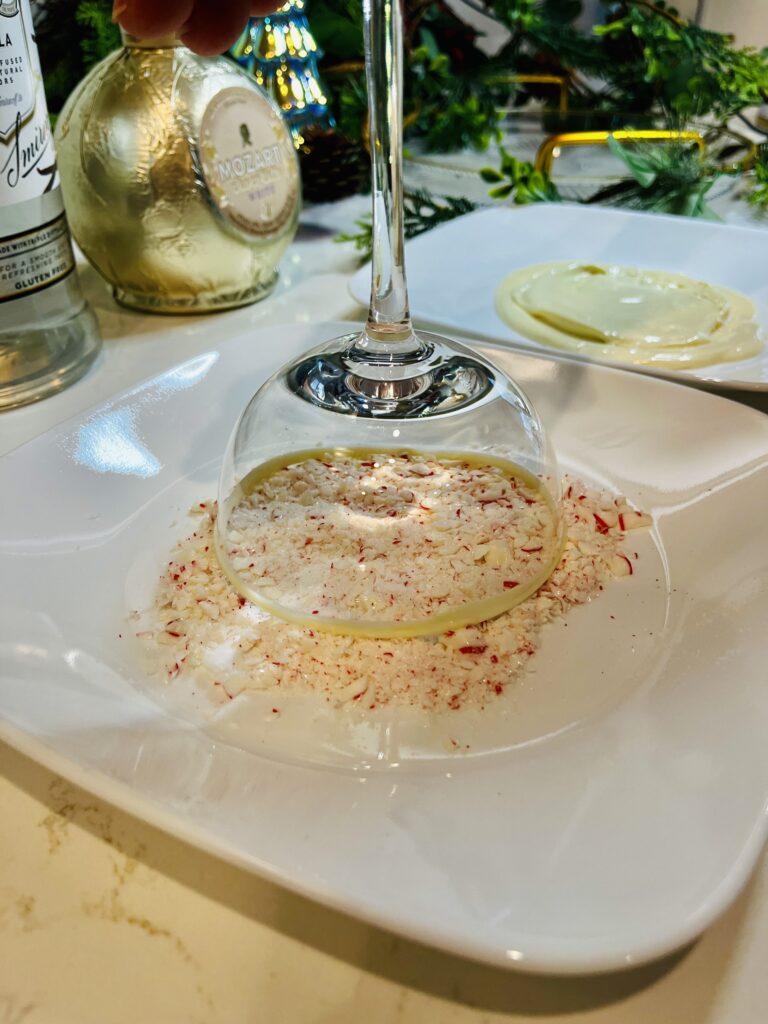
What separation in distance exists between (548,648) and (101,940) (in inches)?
7.9

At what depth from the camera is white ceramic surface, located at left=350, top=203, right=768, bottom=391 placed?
694 mm

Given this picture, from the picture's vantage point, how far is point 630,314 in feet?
2.17

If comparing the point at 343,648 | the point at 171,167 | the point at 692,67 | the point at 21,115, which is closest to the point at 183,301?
the point at 171,167

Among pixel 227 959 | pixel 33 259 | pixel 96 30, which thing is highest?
pixel 96 30

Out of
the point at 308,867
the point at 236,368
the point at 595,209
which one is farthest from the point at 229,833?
the point at 595,209

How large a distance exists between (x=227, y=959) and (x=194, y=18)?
0.51 metres

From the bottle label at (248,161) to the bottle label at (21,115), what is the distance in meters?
0.13

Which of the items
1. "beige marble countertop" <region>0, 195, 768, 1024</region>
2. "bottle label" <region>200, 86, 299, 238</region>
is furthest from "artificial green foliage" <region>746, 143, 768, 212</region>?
"beige marble countertop" <region>0, 195, 768, 1024</region>

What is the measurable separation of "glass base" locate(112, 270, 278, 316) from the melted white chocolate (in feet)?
0.72

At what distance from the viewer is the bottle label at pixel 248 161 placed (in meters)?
0.65

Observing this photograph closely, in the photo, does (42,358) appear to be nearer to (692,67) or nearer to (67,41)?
(67,41)

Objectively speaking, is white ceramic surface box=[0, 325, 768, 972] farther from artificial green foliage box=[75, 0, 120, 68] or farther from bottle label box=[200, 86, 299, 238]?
artificial green foliage box=[75, 0, 120, 68]

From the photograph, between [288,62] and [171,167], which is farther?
Answer: [288,62]

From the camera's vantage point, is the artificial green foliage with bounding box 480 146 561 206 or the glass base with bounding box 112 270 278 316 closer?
the glass base with bounding box 112 270 278 316
